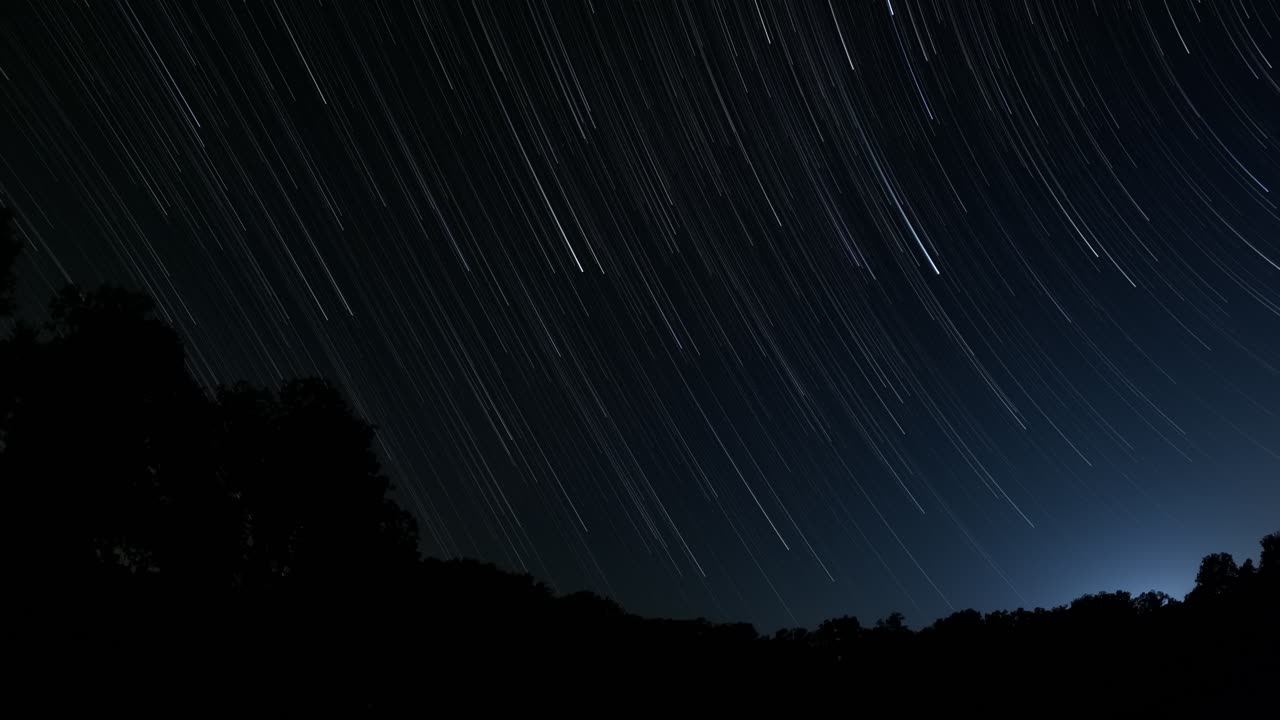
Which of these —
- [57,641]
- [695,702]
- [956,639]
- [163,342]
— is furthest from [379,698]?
[956,639]

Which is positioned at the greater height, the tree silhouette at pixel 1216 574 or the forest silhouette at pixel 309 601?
the forest silhouette at pixel 309 601

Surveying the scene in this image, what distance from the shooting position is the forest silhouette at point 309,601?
9875 millimetres

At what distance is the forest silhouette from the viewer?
32.4 feet

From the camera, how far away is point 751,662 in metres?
16.8

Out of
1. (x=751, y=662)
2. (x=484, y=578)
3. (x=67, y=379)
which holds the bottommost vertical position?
(x=751, y=662)

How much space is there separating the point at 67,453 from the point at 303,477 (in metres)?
4.68

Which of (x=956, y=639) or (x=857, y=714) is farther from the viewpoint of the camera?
(x=956, y=639)

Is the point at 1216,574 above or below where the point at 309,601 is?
below

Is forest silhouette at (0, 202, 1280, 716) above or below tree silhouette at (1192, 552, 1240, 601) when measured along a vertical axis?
above

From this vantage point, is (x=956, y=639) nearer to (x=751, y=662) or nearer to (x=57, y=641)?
(x=751, y=662)

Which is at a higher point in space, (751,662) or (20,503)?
(20,503)

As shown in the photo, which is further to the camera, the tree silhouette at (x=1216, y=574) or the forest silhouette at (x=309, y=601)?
the tree silhouette at (x=1216, y=574)

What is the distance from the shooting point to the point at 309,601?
12.4 m

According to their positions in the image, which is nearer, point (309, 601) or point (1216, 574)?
point (309, 601)
